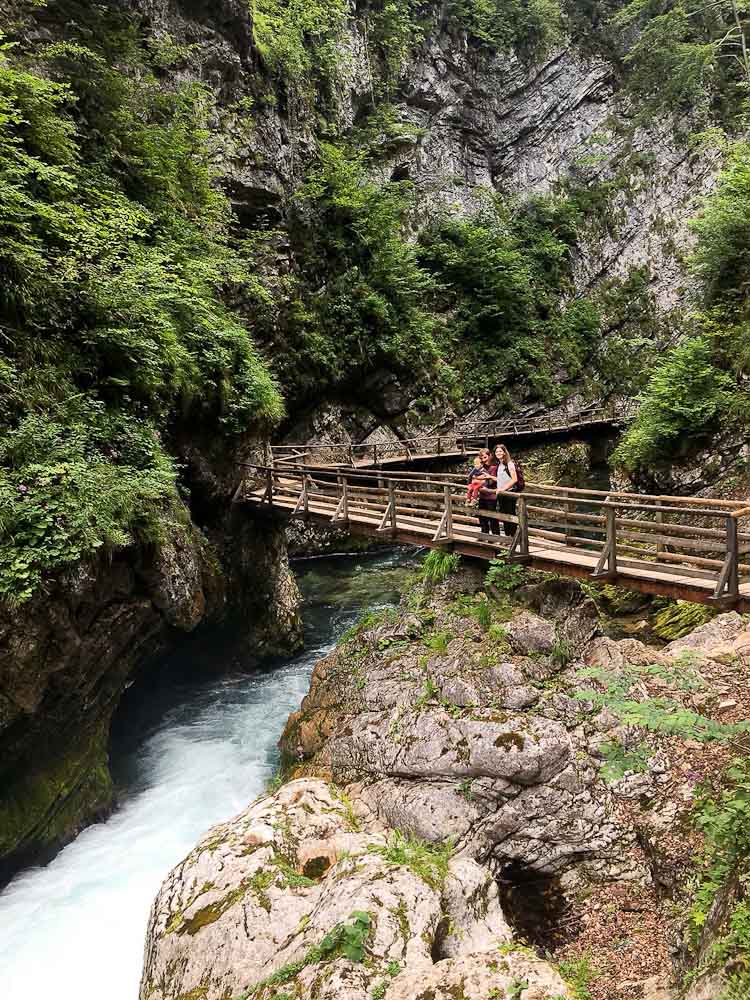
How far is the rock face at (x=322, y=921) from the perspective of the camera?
12.9 ft

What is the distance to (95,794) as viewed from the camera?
350 inches

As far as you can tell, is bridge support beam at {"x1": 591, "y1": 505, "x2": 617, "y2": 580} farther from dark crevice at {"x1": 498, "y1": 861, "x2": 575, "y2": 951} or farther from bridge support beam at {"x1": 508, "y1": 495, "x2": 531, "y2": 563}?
dark crevice at {"x1": 498, "y1": 861, "x2": 575, "y2": 951}

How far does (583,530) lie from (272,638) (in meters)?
8.42

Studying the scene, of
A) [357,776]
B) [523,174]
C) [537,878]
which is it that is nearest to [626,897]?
[537,878]

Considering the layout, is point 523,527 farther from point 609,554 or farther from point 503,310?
point 503,310

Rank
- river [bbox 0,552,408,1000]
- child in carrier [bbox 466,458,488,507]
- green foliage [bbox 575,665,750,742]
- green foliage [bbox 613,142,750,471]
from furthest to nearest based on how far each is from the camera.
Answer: green foliage [bbox 613,142,750,471]
child in carrier [bbox 466,458,488,507]
river [bbox 0,552,408,1000]
green foliage [bbox 575,665,750,742]

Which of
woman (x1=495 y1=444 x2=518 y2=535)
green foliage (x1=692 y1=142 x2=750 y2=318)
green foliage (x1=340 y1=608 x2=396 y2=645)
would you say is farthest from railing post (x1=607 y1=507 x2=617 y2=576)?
green foliage (x1=692 y1=142 x2=750 y2=318)

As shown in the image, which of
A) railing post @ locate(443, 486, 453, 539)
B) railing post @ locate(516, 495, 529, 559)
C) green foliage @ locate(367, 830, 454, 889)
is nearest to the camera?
green foliage @ locate(367, 830, 454, 889)

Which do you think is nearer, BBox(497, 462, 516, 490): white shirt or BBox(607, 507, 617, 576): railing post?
BBox(607, 507, 617, 576): railing post

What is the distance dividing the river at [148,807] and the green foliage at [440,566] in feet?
15.0

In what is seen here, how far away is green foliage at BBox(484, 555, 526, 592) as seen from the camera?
27.1 ft

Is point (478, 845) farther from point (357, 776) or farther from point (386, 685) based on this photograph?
point (386, 685)

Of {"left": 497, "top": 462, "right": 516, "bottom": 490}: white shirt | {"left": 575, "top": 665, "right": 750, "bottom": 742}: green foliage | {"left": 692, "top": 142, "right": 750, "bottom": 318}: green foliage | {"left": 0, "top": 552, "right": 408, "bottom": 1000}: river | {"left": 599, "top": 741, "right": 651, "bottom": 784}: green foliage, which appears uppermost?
{"left": 692, "top": 142, "right": 750, "bottom": 318}: green foliage

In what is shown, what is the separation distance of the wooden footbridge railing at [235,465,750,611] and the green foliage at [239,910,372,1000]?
4708mm
